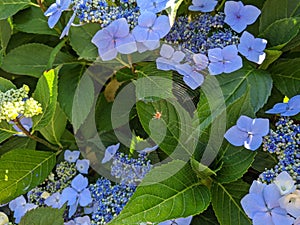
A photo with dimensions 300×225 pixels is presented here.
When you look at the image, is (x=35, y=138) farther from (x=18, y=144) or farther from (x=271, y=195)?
(x=271, y=195)

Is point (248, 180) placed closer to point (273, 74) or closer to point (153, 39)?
point (273, 74)

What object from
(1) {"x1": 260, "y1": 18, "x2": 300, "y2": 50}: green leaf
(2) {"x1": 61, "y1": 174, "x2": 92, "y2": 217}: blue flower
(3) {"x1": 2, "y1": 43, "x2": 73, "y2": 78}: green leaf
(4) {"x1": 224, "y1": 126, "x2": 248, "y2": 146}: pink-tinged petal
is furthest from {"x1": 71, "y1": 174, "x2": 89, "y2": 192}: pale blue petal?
(1) {"x1": 260, "y1": 18, "x2": 300, "y2": 50}: green leaf

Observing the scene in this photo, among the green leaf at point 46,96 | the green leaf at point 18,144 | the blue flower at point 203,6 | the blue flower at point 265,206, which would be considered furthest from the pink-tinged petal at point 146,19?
the green leaf at point 18,144

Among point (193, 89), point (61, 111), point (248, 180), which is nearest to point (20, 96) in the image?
point (61, 111)

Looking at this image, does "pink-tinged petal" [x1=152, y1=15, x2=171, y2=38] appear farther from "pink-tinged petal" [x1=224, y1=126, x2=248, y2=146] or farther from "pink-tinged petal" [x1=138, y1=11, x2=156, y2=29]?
"pink-tinged petal" [x1=224, y1=126, x2=248, y2=146]

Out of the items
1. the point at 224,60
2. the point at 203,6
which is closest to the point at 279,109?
the point at 224,60

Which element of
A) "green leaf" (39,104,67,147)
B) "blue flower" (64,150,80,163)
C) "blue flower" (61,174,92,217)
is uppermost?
"green leaf" (39,104,67,147)

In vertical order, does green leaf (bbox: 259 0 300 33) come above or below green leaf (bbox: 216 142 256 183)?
above
